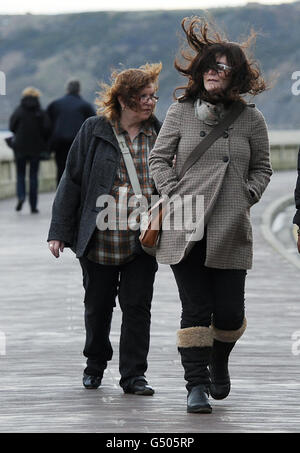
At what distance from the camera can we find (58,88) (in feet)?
492

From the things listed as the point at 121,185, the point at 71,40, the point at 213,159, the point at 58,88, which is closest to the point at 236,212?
the point at 213,159

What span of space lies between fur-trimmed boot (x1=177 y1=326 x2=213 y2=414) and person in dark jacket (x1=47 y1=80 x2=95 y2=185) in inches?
536

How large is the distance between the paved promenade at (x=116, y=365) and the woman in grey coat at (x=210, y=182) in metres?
0.33

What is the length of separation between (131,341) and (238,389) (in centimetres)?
58

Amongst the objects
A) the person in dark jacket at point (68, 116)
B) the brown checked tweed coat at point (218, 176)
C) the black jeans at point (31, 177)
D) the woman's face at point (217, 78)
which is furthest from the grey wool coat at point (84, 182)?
the black jeans at point (31, 177)

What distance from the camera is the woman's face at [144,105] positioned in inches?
289

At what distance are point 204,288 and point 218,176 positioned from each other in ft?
1.62

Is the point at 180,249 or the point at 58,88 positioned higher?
the point at 180,249

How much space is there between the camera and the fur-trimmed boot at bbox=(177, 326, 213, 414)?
682cm

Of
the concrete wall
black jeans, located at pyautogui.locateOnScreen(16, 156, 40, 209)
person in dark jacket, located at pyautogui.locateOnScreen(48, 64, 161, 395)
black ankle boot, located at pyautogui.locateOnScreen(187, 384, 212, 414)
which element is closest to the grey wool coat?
person in dark jacket, located at pyautogui.locateOnScreen(48, 64, 161, 395)

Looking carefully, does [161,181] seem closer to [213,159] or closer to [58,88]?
[213,159]

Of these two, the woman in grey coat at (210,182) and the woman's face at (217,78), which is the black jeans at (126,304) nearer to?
the woman in grey coat at (210,182)

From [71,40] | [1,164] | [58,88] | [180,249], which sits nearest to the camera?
[180,249]

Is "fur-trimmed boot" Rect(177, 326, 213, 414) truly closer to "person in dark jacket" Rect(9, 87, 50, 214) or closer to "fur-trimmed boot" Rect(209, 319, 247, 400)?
"fur-trimmed boot" Rect(209, 319, 247, 400)
